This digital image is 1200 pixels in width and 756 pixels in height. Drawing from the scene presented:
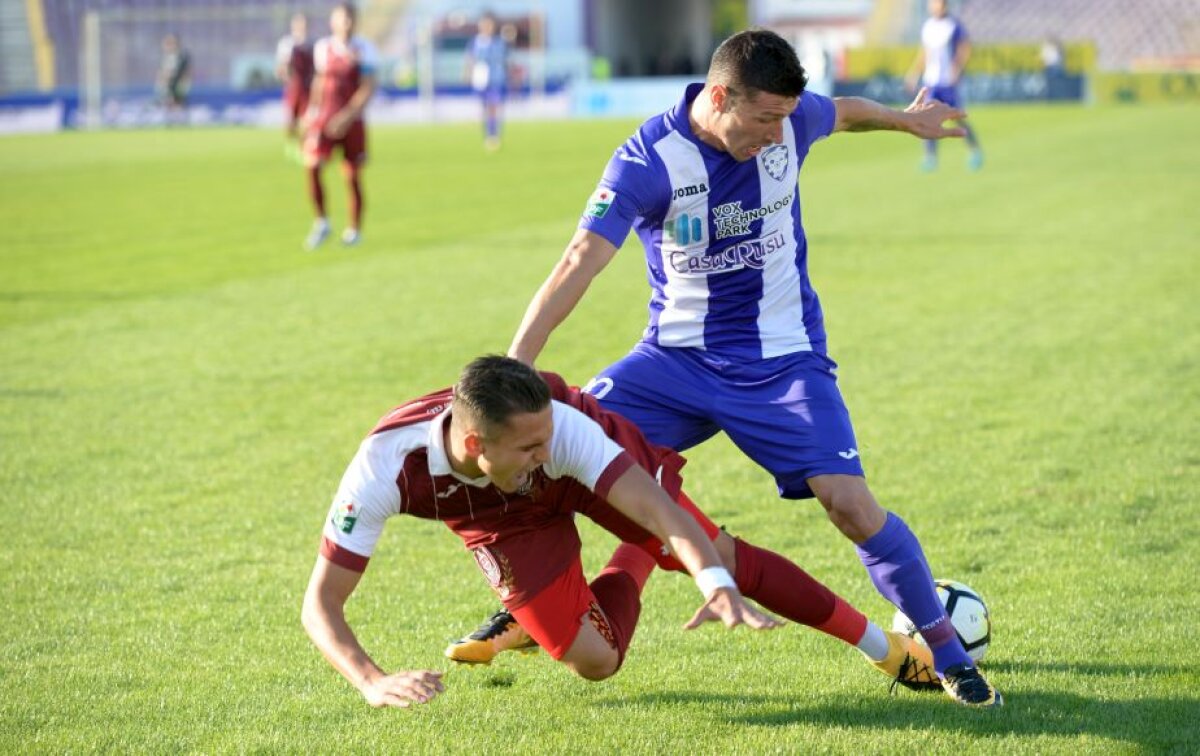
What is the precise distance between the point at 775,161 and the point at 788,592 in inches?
51.1

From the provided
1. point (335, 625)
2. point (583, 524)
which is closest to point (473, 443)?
point (335, 625)

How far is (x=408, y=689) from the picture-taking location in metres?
3.25

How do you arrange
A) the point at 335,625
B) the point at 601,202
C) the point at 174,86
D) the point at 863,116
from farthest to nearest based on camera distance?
the point at 174,86, the point at 863,116, the point at 601,202, the point at 335,625

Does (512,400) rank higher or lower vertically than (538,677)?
higher

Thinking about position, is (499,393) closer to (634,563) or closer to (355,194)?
(634,563)

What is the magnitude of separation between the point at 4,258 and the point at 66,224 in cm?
291

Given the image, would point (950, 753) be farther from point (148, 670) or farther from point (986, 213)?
point (986, 213)

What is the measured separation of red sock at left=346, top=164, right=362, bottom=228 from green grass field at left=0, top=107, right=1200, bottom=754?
507mm

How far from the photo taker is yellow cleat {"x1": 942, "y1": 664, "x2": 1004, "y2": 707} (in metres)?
4.11

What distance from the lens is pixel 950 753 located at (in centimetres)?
377

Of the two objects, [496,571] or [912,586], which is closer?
[496,571]

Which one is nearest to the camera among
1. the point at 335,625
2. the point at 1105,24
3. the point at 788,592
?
the point at 335,625

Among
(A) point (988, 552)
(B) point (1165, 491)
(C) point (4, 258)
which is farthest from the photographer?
(C) point (4, 258)

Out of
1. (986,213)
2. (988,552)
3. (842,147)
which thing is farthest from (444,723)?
(842,147)
